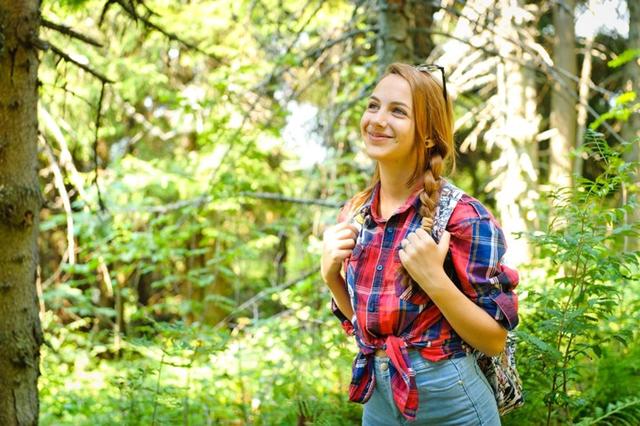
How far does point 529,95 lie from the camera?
26.8 ft

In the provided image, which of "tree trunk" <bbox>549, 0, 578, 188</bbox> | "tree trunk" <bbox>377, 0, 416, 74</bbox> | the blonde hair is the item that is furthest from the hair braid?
"tree trunk" <bbox>549, 0, 578, 188</bbox>

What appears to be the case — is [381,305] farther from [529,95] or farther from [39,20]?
[529,95]

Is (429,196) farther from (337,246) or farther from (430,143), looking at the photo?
(337,246)

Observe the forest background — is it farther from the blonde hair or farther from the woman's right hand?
the woman's right hand

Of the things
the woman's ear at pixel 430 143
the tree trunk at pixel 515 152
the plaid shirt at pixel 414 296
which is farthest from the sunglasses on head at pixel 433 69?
the tree trunk at pixel 515 152

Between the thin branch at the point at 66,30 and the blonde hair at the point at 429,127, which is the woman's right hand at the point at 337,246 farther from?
the thin branch at the point at 66,30

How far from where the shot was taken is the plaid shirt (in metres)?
1.96

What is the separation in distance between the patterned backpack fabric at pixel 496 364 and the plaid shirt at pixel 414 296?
3cm

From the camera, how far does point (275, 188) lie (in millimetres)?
9453

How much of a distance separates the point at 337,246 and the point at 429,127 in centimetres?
50

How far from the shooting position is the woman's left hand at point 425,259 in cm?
190

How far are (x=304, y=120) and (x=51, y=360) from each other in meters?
4.64

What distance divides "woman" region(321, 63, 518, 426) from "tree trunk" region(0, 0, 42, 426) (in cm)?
165

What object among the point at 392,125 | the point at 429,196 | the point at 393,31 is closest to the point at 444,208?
the point at 429,196
